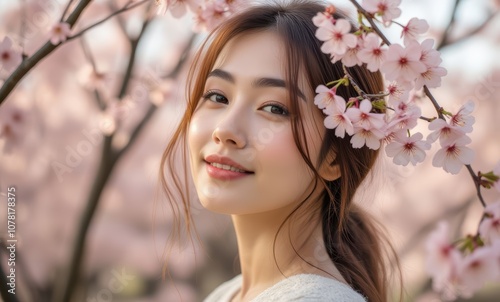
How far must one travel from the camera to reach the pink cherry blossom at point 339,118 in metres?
0.99

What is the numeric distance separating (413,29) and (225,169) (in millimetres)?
415

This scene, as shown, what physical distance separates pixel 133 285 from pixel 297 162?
134 inches

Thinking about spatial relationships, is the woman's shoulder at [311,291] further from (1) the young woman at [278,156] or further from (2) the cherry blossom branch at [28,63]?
(2) the cherry blossom branch at [28,63]

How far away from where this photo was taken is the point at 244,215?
127 cm

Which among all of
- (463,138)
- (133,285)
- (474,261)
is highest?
(463,138)

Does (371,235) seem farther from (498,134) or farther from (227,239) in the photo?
(498,134)

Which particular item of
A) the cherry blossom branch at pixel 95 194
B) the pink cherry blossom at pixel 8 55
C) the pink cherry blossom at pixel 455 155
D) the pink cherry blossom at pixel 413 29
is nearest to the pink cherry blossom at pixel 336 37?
the pink cherry blossom at pixel 413 29

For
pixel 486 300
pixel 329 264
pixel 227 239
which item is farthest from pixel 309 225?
pixel 486 300

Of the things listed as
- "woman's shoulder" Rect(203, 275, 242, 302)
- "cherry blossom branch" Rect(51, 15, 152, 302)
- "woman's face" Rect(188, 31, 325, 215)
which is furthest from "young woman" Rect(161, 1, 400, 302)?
"cherry blossom branch" Rect(51, 15, 152, 302)

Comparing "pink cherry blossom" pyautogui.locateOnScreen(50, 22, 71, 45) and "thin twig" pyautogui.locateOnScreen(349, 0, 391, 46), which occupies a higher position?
"thin twig" pyautogui.locateOnScreen(349, 0, 391, 46)

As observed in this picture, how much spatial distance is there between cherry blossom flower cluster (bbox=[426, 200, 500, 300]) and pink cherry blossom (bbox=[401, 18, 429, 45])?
0.38m

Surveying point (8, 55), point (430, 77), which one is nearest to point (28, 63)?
point (8, 55)

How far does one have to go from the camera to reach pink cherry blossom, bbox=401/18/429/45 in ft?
3.29

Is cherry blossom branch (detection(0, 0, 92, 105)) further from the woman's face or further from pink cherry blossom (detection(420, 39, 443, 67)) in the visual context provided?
pink cherry blossom (detection(420, 39, 443, 67))
